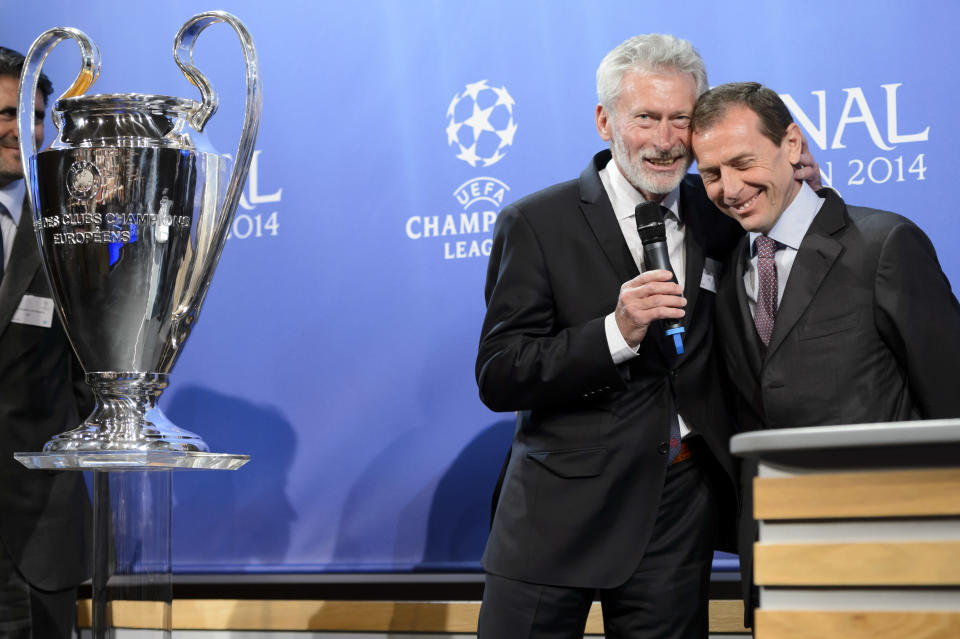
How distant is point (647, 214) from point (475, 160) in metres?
1.22

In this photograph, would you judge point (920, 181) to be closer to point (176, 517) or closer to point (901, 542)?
point (901, 542)

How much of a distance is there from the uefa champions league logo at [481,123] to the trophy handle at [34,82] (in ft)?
5.18

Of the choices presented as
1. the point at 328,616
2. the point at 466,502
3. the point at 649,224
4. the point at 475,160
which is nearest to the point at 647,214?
the point at 649,224

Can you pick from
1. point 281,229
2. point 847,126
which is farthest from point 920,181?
point 281,229

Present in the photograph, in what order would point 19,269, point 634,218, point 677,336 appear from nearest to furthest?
point 677,336 → point 634,218 → point 19,269

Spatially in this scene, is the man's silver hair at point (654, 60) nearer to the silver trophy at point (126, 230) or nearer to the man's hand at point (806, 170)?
the man's hand at point (806, 170)

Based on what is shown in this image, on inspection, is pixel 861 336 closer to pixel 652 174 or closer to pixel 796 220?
pixel 796 220

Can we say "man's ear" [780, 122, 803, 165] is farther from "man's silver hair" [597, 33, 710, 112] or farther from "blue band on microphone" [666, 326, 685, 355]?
"blue band on microphone" [666, 326, 685, 355]

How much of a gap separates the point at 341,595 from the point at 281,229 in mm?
1047

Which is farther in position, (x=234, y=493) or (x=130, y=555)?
(x=234, y=493)

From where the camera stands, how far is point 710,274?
201 centimetres

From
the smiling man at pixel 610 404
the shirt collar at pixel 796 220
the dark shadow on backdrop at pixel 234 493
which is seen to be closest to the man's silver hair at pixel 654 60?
the smiling man at pixel 610 404

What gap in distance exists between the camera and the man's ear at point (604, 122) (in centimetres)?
207

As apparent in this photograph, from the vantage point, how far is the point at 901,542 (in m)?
0.88
